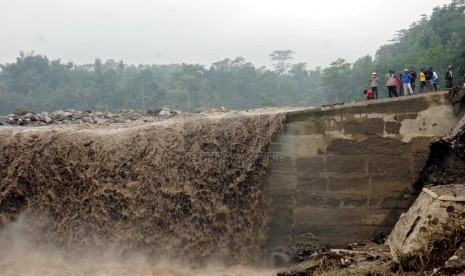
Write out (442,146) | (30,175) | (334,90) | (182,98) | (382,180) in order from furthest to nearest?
(182,98) < (334,90) < (30,175) < (382,180) < (442,146)

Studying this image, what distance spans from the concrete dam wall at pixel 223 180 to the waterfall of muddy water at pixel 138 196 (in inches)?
0.7

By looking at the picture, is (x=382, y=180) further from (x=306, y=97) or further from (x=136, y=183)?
(x=306, y=97)

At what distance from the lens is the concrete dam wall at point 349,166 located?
319 inches

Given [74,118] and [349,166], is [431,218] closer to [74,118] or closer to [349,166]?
[349,166]

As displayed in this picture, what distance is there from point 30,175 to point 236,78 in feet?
139

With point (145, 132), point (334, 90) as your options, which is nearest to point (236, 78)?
point (334, 90)

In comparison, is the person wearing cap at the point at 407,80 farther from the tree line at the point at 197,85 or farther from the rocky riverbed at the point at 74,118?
the tree line at the point at 197,85

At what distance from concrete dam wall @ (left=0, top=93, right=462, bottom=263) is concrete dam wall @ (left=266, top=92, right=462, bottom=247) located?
0.06 ft

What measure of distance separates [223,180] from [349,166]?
2.26 meters

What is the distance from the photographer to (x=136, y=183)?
30.1ft

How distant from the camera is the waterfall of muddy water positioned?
29.2 feet

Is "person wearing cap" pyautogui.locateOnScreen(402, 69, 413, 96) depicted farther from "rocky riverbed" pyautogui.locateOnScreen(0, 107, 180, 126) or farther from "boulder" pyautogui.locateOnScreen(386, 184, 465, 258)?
"rocky riverbed" pyautogui.locateOnScreen(0, 107, 180, 126)

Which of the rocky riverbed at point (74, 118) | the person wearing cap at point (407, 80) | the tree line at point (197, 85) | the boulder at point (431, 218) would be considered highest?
the tree line at point (197, 85)

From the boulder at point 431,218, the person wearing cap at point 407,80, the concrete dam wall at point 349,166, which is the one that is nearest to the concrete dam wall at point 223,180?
the concrete dam wall at point 349,166
